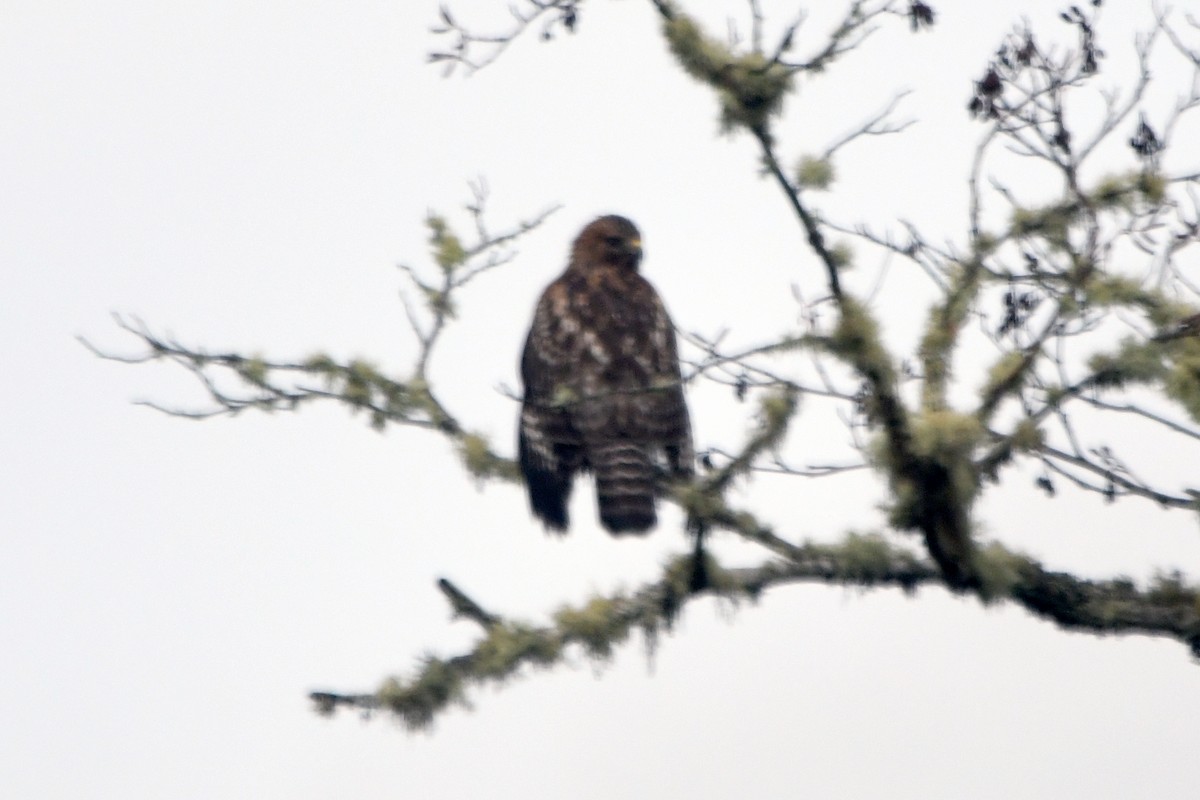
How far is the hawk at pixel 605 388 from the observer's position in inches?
282

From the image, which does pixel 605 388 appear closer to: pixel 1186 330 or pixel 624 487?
pixel 624 487

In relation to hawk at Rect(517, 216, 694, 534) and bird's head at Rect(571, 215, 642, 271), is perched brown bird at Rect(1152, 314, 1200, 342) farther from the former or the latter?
bird's head at Rect(571, 215, 642, 271)

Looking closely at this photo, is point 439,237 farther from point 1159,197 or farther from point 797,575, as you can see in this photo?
point 1159,197

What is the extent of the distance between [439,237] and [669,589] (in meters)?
1.94

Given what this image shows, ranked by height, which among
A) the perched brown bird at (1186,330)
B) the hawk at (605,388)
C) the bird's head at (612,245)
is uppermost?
the bird's head at (612,245)

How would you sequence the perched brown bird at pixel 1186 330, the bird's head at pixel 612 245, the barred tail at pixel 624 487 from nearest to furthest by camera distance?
the perched brown bird at pixel 1186 330 < the barred tail at pixel 624 487 < the bird's head at pixel 612 245

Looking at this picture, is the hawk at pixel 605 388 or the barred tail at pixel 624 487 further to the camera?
A: the hawk at pixel 605 388

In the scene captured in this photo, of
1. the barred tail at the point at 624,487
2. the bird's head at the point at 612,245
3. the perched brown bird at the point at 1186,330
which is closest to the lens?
the perched brown bird at the point at 1186,330

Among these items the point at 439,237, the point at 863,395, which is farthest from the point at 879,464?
the point at 439,237

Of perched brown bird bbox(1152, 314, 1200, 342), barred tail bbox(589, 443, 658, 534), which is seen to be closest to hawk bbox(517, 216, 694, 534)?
barred tail bbox(589, 443, 658, 534)

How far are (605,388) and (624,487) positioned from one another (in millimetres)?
637

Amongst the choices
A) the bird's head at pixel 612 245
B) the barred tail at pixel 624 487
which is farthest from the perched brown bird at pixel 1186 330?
the bird's head at pixel 612 245

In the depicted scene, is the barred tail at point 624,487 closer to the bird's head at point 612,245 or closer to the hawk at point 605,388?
the hawk at point 605,388

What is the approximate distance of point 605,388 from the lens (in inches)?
300
